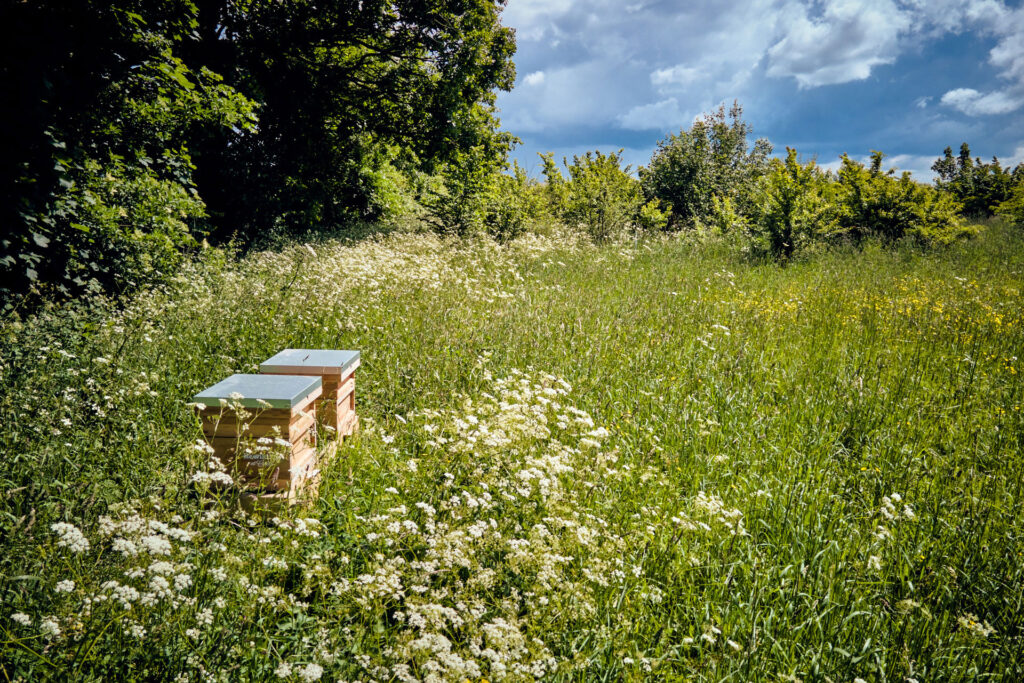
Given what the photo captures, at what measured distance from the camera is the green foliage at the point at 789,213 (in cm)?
1270

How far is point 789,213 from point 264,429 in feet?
43.5

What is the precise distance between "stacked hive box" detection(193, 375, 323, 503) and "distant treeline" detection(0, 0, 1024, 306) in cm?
502

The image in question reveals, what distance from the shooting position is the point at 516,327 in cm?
602

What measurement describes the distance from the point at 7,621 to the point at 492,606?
203 cm

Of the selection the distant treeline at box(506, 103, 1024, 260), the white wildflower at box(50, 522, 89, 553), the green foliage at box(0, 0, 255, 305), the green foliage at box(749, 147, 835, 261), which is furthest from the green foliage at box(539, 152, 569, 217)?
the white wildflower at box(50, 522, 89, 553)

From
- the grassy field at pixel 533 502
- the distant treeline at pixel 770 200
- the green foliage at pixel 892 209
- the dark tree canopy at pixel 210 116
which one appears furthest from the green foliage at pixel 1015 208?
the dark tree canopy at pixel 210 116

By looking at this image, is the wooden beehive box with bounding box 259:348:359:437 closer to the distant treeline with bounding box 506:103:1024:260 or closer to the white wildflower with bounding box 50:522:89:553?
the white wildflower with bounding box 50:522:89:553

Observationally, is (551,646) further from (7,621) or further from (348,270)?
(348,270)

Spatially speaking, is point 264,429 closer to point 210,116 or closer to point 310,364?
point 310,364

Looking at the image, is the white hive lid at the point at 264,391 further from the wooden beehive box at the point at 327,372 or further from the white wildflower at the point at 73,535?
the white wildflower at the point at 73,535

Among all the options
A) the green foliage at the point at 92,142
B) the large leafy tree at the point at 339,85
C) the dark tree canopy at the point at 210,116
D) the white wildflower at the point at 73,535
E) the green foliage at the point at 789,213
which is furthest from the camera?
the large leafy tree at the point at 339,85

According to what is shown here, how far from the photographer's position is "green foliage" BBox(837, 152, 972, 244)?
1412 cm

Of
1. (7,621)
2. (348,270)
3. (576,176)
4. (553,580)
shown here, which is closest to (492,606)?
(553,580)

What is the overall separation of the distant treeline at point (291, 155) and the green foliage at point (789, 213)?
2.2 inches
